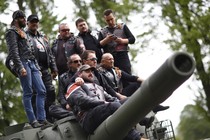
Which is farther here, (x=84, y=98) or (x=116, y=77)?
(x=116, y=77)

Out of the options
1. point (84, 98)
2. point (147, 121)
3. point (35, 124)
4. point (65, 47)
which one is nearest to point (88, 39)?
point (65, 47)

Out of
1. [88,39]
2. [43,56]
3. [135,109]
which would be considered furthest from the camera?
[88,39]

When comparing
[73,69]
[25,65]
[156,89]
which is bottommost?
[156,89]

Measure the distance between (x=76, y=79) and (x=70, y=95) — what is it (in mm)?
311

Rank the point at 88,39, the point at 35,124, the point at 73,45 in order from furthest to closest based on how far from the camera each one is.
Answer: the point at 88,39 < the point at 73,45 < the point at 35,124

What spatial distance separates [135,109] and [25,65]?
369 centimetres

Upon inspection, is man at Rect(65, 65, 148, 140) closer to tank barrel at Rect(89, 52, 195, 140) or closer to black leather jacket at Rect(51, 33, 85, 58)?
tank barrel at Rect(89, 52, 195, 140)

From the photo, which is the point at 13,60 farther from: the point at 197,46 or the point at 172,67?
the point at 197,46

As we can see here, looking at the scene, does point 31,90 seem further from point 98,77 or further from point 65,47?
point 65,47

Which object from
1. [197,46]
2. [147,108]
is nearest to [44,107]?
[147,108]

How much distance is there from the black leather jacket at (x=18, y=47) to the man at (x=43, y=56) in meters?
0.24

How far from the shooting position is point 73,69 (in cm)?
870

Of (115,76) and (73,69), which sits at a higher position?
(73,69)

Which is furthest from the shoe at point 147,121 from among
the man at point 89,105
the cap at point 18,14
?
the cap at point 18,14
